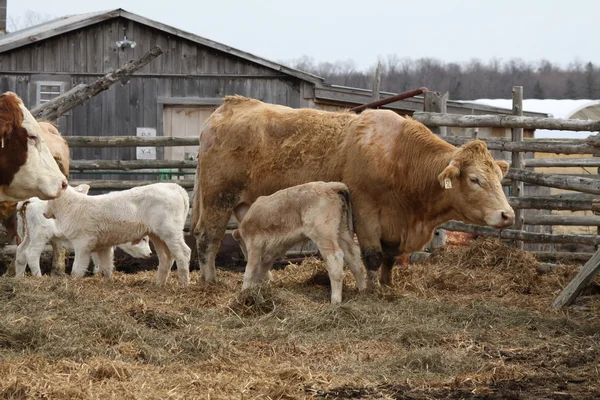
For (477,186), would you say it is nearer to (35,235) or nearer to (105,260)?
(105,260)

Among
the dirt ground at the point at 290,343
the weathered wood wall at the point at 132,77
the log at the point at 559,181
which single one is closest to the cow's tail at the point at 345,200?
the dirt ground at the point at 290,343

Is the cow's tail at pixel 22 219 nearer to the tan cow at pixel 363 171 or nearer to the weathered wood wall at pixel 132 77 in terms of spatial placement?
the tan cow at pixel 363 171

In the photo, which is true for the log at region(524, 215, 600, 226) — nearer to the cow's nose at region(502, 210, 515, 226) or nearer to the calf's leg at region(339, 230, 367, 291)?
the cow's nose at region(502, 210, 515, 226)

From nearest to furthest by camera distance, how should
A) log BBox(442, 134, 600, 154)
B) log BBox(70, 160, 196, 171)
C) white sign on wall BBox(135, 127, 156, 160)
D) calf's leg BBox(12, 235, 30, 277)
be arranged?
log BBox(442, 134, 600, 154), calf's leg BBox(12, 235, 30, 277), log BBox(70, 160, 196, 171), white sign on wall BBox(135, 127, 156, 160)

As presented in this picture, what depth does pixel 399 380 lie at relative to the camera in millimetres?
6398

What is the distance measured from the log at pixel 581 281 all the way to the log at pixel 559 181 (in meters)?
1.15

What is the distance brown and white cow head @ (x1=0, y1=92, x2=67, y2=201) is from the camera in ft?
27.4

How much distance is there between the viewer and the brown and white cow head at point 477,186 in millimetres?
9609

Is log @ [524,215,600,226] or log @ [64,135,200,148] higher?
log @ [64,135,200,148]

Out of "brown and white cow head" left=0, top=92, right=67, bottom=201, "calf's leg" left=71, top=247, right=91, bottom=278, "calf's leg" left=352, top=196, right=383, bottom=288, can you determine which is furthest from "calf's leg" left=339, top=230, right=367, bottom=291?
"calf's leg" left=71, top=247, right=91, bottom=278

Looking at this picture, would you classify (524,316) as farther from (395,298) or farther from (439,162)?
(439,162)

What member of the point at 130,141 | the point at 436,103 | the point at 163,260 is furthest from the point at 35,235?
the point at 436,103

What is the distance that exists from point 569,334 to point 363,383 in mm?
2523

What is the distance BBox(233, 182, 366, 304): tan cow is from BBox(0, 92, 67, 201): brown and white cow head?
217 centimetres
